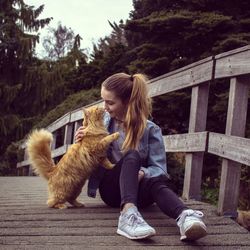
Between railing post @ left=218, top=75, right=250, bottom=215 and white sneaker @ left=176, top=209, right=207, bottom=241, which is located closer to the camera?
white sneaker @ left=176, top=209, right=207, bottom=241

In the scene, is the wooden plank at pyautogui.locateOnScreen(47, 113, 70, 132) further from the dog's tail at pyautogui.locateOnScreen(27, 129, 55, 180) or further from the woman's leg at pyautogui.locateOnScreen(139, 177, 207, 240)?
the woman's leg at pyautogui.locateOnScreen(139, 177, 207, 240)

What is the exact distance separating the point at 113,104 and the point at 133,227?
1.00 meters

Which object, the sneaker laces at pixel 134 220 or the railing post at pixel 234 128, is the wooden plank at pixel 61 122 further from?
the sneaker laces at pixel 134 220

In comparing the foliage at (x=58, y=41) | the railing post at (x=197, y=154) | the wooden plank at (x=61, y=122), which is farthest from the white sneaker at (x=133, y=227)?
the foliage at (x=58, y=41)

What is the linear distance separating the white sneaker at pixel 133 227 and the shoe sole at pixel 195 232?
0.59 feet

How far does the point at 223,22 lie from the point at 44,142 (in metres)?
4.67

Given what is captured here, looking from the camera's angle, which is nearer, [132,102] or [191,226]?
[191,226]

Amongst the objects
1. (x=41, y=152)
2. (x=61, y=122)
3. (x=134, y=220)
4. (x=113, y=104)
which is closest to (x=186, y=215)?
(x=134, y=220)

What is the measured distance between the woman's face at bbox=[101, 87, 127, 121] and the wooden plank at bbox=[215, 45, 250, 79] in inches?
27.3

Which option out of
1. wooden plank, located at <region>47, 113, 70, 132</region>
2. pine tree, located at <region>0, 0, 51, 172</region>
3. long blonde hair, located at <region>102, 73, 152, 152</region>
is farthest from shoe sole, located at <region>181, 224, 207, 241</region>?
pine tree, located at <region>0, 0, 51, 172</region>

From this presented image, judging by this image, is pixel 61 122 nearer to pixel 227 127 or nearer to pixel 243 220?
pixel 243 220

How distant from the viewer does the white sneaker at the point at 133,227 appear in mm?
2590

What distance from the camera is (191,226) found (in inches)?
97.7

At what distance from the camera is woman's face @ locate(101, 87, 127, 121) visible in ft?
11.1
